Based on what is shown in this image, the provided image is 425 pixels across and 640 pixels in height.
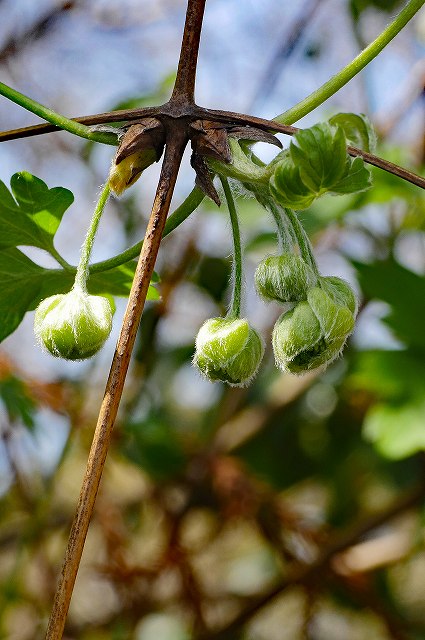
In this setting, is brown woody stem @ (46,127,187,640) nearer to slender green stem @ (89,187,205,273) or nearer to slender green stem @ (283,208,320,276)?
slender green stem @ (89,187,205,273)

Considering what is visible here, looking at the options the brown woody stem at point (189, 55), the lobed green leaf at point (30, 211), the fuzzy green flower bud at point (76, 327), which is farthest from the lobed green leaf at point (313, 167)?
the lobed green leaf at point (30, 211)

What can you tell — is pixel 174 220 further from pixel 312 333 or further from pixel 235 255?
pixel 312 333

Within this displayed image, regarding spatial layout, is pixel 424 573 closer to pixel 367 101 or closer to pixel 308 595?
pixel 308 595

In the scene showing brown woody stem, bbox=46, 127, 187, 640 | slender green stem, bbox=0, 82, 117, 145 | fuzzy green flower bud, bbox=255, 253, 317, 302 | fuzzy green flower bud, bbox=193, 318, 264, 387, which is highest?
slender green stem, bbox=0, 82, 117, 145

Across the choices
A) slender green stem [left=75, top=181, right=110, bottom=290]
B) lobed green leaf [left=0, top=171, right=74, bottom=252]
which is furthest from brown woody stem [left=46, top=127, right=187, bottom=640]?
lobed green leaf [left=0, top=171, right=74, bottom=252]

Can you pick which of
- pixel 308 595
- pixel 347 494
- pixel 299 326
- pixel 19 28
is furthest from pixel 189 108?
pixel 347 494

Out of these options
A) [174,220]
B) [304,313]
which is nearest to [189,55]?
[174,220]

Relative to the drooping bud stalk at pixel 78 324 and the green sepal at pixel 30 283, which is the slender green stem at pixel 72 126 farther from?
the green sepal at pixel 30 283
